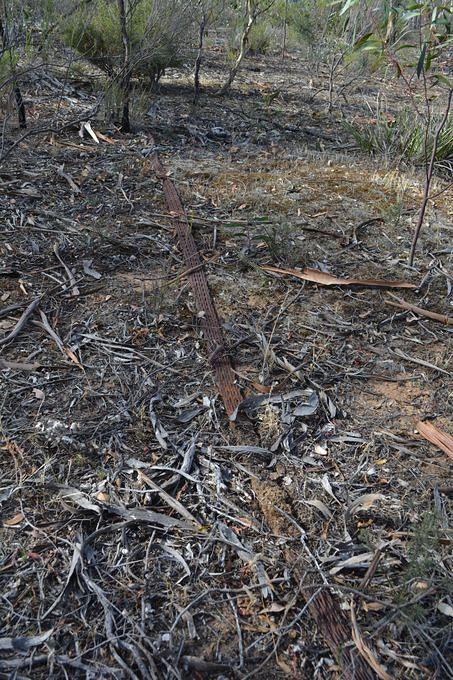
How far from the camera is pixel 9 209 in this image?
4301 millimetres

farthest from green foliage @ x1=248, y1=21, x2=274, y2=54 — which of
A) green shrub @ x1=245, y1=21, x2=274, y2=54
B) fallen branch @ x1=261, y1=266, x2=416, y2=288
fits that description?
fallen branch @ x1=261, y1=266, x2=416, y2=288

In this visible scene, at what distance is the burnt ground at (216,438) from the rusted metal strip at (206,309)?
0.16 ft

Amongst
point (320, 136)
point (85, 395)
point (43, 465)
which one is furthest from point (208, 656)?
point (320, 136)

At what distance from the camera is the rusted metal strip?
9.52 feet

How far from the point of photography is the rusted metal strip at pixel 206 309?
2900 mm

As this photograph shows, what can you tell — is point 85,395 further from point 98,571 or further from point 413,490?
point 413,490

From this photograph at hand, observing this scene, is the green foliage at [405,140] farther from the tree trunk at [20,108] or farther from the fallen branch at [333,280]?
the tree trunk at [20,108]

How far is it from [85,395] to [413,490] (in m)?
1.41

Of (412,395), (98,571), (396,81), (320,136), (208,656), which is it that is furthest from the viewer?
(396,81)

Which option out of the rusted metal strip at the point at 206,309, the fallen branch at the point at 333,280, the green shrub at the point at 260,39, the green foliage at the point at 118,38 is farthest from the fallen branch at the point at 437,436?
the green shrub at the point at 260,39

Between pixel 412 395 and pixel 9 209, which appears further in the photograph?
pixel 9 209

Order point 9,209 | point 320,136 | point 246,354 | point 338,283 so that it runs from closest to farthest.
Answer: point 246,354, point 338,283, point 9,209, point 320,136

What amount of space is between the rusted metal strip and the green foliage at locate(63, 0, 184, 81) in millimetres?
2468

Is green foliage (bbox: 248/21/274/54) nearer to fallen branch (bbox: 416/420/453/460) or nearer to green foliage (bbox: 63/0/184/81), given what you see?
green foliage (bbox: 63/0/184/81)
